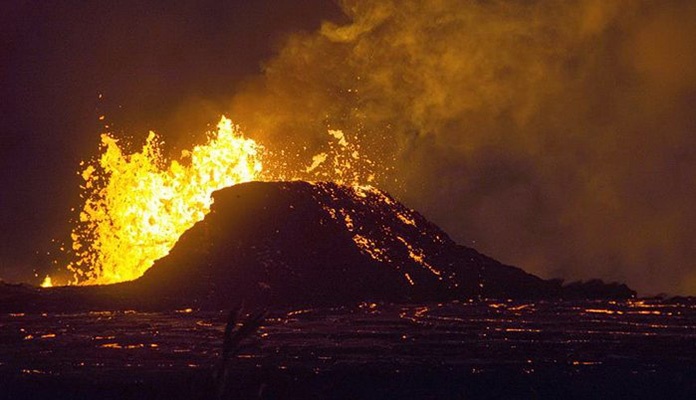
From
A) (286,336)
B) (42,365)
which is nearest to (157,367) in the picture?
(42,365)

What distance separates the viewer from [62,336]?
129 m

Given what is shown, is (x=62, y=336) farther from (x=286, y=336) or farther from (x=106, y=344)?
(x=286, y=336)

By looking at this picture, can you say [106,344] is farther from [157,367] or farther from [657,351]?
[657,351]

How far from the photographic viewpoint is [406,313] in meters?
174

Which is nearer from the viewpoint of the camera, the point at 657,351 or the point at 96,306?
the point at 657,351

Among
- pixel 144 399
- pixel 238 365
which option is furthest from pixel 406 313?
pixel 144 399

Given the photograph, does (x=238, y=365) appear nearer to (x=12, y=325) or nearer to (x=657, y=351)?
(x=657, y=351)

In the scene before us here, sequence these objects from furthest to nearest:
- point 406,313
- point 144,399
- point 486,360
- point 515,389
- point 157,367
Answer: point 406,313 → point 486,360 → point 157,367 → point 515,389 → point 144,399

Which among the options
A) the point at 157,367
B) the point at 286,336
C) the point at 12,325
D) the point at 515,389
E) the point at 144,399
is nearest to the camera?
the point at 144,399

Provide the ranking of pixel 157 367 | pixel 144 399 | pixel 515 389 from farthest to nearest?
pixel 157 367 → pixel 515 389 → pixel 144 399

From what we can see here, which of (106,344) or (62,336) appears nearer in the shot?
(106,344)

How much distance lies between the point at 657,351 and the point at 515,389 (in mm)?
38324

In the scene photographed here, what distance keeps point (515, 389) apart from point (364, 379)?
13.9 meters

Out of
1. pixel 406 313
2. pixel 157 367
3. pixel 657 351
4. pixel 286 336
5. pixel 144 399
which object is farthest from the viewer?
pixel 406 313
